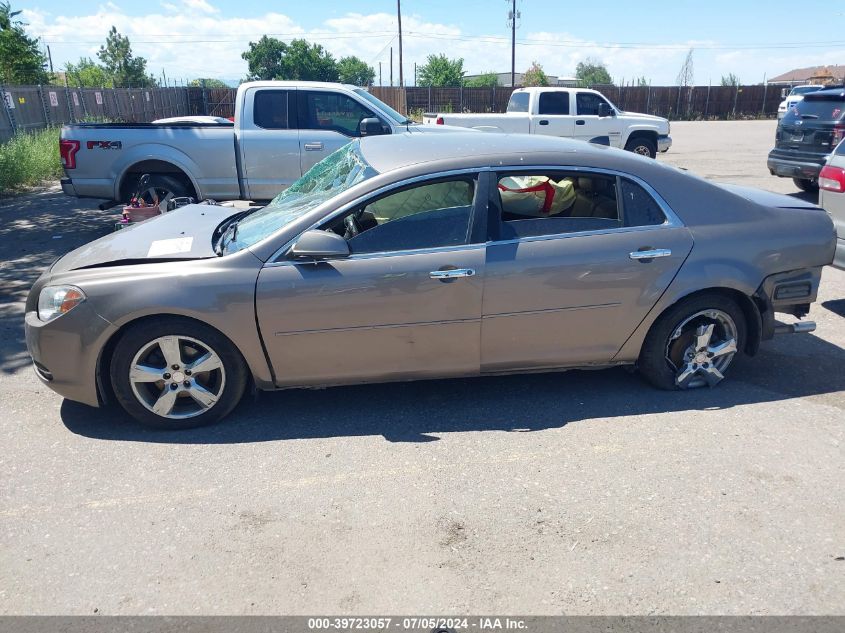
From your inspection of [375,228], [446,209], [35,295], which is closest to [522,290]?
[446,209]

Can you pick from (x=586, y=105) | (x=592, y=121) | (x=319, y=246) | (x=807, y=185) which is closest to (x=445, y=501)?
(x=319, y=246)

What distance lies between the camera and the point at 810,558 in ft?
9.77

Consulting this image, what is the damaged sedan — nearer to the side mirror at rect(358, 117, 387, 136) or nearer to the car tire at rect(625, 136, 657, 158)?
the side mirror at rect(358, 117, 387, 136)

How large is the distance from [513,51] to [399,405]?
5362cm

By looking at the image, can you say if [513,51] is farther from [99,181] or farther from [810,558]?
[810,558]

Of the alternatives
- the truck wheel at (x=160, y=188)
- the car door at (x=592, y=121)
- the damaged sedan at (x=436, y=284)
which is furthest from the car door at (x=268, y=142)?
the car door at (x=592, y=121)

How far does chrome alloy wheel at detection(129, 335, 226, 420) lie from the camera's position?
13.0 feet

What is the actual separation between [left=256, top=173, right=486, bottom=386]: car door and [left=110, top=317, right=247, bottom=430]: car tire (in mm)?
296

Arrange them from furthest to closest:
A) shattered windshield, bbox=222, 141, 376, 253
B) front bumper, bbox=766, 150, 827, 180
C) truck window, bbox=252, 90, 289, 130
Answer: front bumper, bbox=766, 150, 827, 180
truck window, bbox=252, 90, 289, 130
shattered windshield, bbox=222, 141, 376, 253

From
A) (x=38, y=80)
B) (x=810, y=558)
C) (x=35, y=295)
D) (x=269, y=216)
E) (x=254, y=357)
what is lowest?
(x=810, y=558)

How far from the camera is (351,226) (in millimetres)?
4219

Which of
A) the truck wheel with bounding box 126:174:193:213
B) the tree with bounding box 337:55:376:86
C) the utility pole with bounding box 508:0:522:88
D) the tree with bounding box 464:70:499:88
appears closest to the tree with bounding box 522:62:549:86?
the utility pole with bounding box 508:0:522:88

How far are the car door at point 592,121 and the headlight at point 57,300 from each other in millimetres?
14454

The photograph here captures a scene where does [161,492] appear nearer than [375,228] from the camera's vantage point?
Yes
